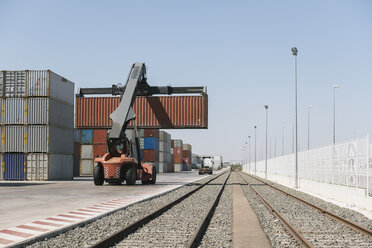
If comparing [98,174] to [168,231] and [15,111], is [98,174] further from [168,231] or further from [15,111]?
[168,231]

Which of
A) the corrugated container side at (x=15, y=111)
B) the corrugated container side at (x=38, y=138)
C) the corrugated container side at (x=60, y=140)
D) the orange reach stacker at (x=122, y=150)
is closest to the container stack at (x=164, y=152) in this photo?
the corrugated container side at (x=60, y=140)

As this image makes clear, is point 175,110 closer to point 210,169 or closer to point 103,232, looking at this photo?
point 103,232

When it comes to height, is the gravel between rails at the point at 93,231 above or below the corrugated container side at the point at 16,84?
below

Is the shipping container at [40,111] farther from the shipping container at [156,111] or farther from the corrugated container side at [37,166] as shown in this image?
the corrugated container side at [37,166]

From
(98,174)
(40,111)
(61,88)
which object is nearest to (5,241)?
(98,174)

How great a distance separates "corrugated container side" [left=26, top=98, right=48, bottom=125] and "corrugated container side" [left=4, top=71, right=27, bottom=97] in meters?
1.44

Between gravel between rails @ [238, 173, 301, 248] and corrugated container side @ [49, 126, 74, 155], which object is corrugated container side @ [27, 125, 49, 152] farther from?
gravel between rails @ [238, 173, 301, 248]

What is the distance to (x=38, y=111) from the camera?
38344mm

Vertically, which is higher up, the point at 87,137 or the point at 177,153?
the point at 87,137

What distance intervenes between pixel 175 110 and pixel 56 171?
522 inches

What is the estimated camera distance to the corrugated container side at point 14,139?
38.3 meters

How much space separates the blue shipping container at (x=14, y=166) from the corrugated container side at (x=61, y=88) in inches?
253

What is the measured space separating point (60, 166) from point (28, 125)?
5.18 meters

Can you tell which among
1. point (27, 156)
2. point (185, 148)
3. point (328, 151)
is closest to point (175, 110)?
point (27, 156)
